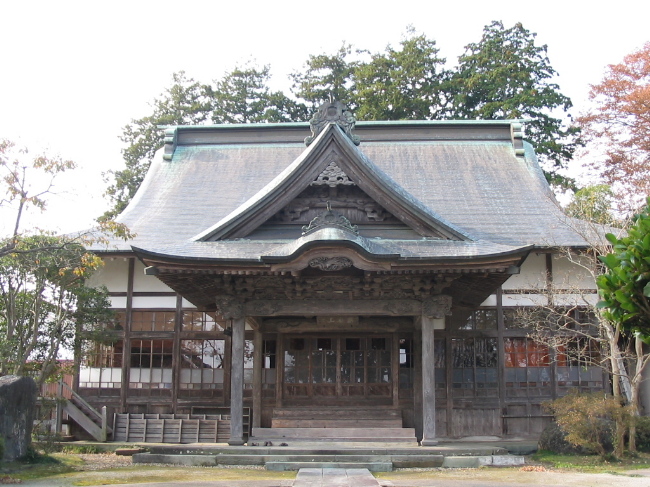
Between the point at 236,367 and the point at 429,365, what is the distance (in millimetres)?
4034

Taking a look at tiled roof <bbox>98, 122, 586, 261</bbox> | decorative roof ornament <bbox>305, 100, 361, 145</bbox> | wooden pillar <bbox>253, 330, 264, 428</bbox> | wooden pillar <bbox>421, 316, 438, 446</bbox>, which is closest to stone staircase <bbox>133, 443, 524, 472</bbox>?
wooden pillar <bbox>421, 316, 438, 446</bbox>

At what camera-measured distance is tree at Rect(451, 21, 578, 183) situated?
33.3m

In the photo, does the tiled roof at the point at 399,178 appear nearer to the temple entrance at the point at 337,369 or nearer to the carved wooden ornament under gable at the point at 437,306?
the carved wooden ornament under gable at the point at 437,306

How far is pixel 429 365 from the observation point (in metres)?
14.5

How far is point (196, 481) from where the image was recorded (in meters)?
11.1

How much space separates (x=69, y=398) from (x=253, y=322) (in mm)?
5984

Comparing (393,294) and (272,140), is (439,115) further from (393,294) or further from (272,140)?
(393,294)

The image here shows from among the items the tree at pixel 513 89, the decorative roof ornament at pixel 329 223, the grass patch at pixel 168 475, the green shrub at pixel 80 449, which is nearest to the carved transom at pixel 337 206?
the decorative roof ornament at pixel 329 223

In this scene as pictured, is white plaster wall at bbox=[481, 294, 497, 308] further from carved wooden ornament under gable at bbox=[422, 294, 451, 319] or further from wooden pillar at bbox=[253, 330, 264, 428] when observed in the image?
wooden pillar at bbox=[253, 330, 264, 428]

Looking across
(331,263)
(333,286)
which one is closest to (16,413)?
(331,263)

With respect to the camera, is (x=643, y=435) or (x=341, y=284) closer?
(x=341, y=284)

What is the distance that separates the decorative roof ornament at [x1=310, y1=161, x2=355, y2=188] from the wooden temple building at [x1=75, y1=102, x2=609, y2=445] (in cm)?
3

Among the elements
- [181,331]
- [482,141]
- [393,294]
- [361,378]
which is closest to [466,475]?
[393,294]

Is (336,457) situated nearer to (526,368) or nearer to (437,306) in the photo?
(437,306)
